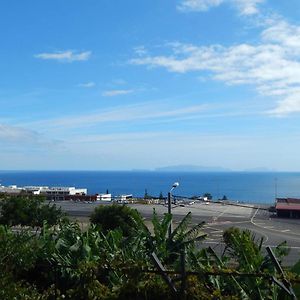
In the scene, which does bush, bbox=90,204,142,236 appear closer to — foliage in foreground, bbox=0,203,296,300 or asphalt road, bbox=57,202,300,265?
asphalt road, bbox=57,202,300,265

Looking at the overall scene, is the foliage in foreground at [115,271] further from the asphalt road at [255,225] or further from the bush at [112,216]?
the asphalt road at [255,225]

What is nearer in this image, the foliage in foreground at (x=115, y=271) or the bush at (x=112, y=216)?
the foliage in foreground at (x=115, y=271)

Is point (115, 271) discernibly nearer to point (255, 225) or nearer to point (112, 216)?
point (112, 216)

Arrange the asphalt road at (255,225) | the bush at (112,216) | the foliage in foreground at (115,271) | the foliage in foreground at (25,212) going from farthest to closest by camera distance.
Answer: the asphalt road at (255,225)
the foliage in foreground at (25,212)
the bush at (112,216)
the foliage in foreground at (115,271)

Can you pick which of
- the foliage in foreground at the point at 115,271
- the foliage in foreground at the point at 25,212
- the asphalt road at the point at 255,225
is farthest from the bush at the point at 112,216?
the foliage in foreground at the point at 115,271

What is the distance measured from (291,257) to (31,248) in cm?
2371

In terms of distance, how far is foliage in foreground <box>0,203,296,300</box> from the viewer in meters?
5.95

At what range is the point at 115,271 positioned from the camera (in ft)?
21.6

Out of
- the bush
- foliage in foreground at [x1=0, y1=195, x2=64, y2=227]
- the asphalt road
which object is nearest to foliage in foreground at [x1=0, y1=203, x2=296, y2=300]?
the bush

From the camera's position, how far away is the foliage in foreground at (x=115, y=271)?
19.5ft

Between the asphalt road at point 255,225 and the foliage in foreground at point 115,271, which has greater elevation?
the foliage in foreground at point 115,271

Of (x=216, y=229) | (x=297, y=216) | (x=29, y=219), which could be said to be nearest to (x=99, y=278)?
(x=29, y=219)

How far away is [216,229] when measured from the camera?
4134cm

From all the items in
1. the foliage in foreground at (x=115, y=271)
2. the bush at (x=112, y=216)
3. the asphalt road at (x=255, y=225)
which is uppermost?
the foliage in foreground at (x=115, y=271)
